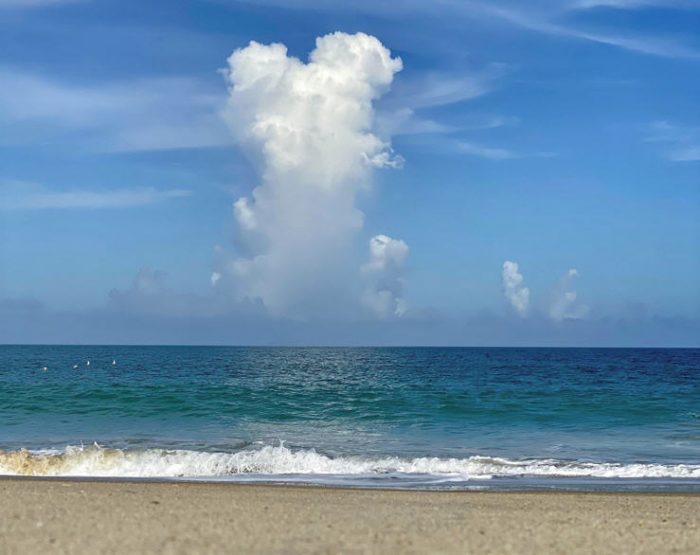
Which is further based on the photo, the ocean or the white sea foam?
the ocean

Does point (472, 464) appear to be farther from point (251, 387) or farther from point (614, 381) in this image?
point (614, 381)

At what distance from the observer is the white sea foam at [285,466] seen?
2208 cm

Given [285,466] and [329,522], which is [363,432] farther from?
[329,522]

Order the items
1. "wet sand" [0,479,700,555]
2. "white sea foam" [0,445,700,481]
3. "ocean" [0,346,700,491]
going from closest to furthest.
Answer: "wet sand" [0,479,700,555]
"white sea foam" [0,445,700,481]
"ocean" [0,346,700,491]

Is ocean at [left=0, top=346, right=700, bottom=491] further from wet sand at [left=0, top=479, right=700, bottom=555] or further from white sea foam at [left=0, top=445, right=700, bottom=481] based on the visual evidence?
wet sand at [left=0, top=479, right=700, bottom=555]

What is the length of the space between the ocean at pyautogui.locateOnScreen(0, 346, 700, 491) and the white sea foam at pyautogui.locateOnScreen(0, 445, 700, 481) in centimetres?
5

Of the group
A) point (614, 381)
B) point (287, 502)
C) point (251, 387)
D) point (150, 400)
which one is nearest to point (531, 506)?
point (287, 502)

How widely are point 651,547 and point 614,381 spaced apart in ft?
173

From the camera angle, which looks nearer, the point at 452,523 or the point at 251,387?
the point at 452,523

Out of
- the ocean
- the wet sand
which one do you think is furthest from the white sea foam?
the wet sand

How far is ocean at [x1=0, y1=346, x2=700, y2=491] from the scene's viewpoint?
22.3 metres

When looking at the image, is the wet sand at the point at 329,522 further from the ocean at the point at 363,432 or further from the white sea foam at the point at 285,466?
the white sea foam at the point at 285,466

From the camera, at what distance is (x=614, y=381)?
202 feet

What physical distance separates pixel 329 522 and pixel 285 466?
11.1 m
